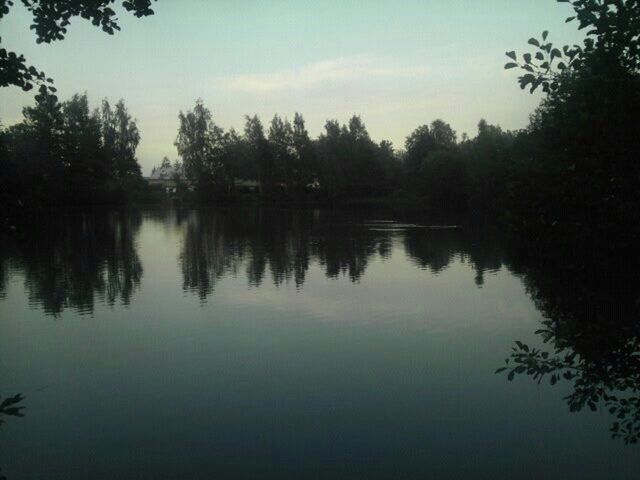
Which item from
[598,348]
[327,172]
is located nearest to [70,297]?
[598,348]

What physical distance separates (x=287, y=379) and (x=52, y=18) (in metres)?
8.03

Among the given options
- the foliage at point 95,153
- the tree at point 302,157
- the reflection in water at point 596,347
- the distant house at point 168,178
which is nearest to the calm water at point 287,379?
the reflection in water at point 596,347

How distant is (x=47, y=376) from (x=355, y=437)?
6.26m

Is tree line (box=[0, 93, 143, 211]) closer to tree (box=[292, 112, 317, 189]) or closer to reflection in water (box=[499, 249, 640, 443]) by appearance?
tree (box=[292, 112, 317, 189])

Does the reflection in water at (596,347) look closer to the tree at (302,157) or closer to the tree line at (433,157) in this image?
the tree line at (433,157)

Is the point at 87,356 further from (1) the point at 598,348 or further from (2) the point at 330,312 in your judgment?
(1) the point at 598,348

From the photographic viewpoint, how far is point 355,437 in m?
8.34

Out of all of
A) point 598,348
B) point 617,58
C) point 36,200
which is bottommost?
point 598,348

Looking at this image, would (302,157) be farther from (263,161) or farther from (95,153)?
(95,153)

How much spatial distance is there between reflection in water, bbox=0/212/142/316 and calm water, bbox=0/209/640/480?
0.17m

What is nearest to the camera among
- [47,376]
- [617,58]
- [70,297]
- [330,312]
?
[617,58]

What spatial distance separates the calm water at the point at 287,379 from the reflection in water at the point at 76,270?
6.8 inches

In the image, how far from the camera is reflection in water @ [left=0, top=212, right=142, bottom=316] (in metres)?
17.8

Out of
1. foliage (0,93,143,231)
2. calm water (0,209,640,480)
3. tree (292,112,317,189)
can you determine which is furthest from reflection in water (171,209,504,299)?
tree (292,112,317,189)
